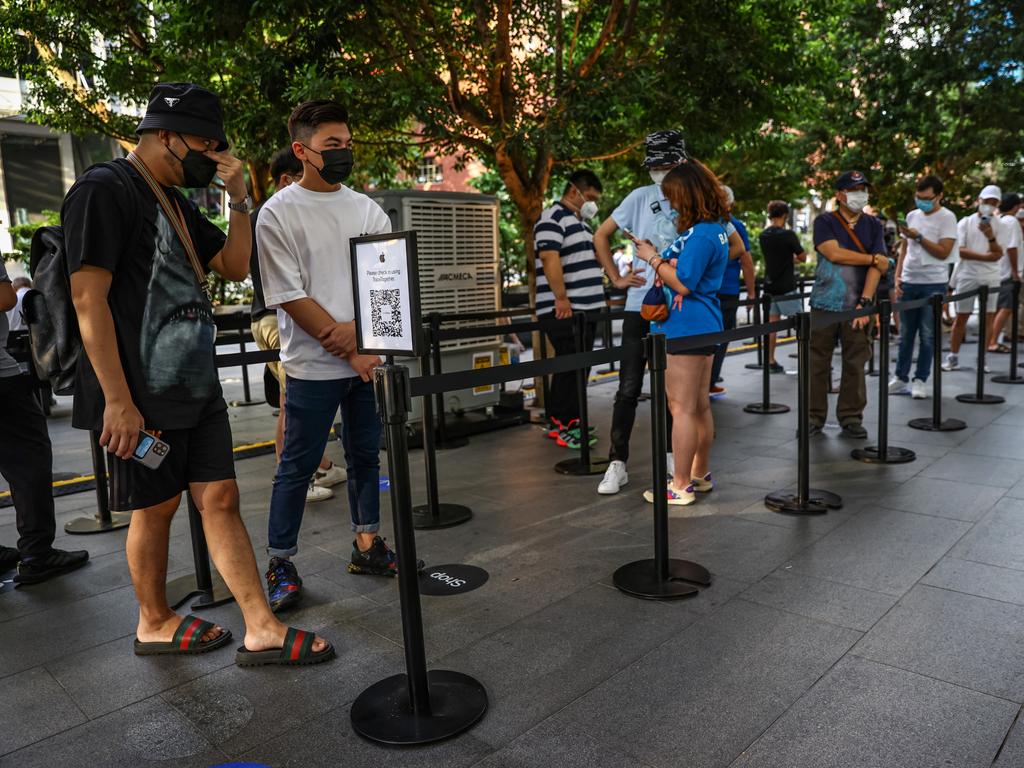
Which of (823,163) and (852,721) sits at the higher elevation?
(823,163)

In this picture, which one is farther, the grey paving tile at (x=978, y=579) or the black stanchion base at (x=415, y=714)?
the grey paving tile at (x=978, y=579)

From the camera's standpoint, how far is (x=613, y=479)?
17.5 ft

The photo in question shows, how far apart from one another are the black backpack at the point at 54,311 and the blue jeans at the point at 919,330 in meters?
6.85

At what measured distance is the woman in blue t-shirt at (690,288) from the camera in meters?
4.55

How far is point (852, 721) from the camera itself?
8.54 feet

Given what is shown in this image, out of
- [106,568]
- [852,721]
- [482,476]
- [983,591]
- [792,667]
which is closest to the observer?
[852,721]

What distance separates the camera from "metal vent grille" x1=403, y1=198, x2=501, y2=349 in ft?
23.9

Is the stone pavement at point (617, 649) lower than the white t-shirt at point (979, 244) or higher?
lower

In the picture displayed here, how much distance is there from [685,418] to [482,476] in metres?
1.71

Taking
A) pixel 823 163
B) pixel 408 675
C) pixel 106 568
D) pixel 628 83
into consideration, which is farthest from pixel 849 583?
pixel 823 163

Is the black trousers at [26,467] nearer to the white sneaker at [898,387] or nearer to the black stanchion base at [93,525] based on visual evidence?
the black stanchion base at [93,525]

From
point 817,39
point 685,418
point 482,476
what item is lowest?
point 482,476

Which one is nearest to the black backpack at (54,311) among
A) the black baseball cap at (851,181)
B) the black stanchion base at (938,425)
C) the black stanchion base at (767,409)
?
the black baseball cap at (851,181)

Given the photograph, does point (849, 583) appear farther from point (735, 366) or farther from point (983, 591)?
point (735, 366)
